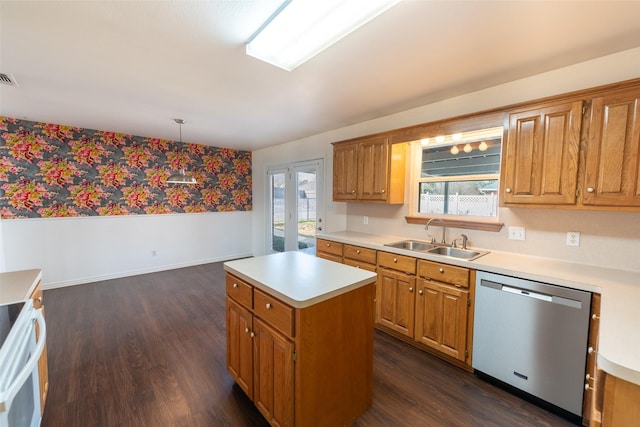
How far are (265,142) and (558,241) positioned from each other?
453 cm

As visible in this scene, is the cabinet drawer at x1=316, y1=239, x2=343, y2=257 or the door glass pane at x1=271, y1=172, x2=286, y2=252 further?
the door glass pane at x1=271, y1=172, x2=286, y2=252

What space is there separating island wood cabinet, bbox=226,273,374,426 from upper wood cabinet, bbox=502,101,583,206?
1.52 m

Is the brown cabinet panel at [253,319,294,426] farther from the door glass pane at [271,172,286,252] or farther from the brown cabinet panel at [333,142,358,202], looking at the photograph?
the door glass pane at [271,172,286,252]

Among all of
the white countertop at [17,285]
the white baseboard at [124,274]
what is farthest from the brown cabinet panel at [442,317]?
the white baseboard at [124,274]

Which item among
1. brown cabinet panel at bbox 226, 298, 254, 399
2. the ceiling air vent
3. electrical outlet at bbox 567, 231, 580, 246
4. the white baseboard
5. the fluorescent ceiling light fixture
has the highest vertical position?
the ceiling air vent

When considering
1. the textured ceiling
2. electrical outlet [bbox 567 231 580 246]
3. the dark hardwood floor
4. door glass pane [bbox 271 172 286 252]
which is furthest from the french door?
electrical outlet [bbox 567 231 580 246]

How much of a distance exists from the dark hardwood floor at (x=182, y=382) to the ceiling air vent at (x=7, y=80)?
251cm

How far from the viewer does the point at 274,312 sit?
1542mm

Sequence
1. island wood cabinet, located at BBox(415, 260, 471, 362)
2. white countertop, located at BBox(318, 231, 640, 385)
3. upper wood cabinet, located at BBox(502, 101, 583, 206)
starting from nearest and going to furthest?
white countertop, located at BBox(318, 231, 640, 385), upper wood cabinet, located at BBox(502, 101, 583, 206), island wood cabinet, located at BBox(415, 260, 471, 362)

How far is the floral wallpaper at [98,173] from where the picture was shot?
377cm

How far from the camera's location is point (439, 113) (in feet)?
9.43

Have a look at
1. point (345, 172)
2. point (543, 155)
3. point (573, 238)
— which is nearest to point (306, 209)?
point (345, 172)

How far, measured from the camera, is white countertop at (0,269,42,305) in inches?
58.8

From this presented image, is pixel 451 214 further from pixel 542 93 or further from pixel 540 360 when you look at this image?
pixel 540 360
